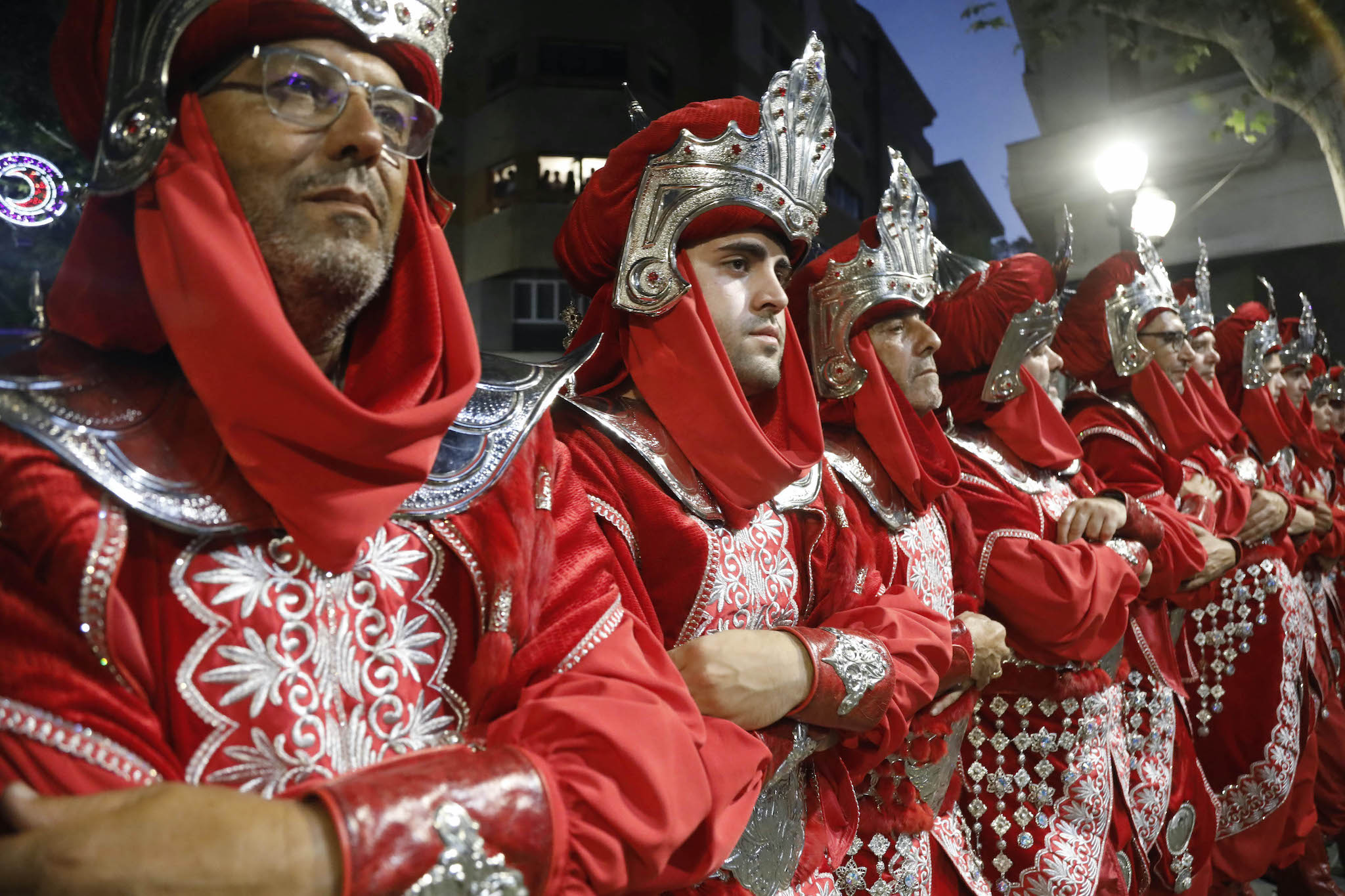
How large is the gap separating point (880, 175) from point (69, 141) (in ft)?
9.02

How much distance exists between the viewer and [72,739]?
2.72 feet

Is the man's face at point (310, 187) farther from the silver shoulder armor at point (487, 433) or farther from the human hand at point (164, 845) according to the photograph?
the human hand at point (164, 845)

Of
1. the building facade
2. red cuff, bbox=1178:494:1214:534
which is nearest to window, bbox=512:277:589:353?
the building facade

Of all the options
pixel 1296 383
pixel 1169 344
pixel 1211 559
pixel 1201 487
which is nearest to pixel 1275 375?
pixel 1296 383

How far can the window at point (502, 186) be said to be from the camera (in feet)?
7.87

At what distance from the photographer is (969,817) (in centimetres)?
256

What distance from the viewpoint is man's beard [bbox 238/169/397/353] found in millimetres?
1050

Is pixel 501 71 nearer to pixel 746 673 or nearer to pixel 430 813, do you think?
pixel 746 673

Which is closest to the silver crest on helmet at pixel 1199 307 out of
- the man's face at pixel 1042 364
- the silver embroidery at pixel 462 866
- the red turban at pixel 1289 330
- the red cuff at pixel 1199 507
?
the red cuff at pixel 1199 507

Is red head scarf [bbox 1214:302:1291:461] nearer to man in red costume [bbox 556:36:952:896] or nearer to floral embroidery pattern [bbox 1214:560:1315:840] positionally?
floral embroidery pattern [bbox 1214:560:1315:840]

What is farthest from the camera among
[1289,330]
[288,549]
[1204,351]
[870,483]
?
[1289,330]

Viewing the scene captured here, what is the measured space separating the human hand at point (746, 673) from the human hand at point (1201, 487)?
3.23 m

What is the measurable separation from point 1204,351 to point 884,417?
3.28 metres

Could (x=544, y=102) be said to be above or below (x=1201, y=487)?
above
